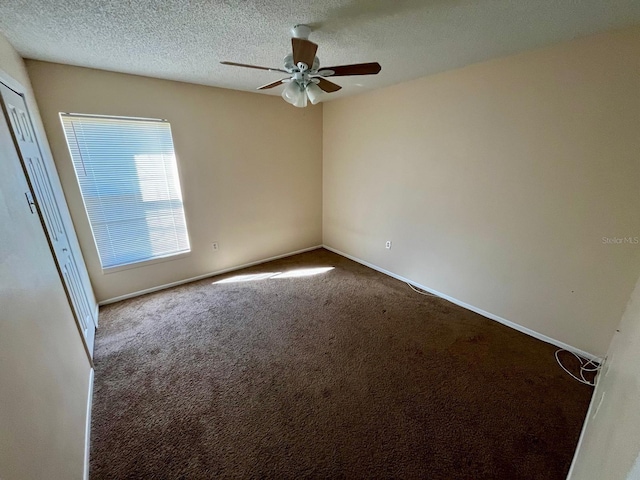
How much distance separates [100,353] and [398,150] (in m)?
3.57

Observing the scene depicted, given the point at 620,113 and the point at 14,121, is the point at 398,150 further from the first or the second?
the point at 14,121

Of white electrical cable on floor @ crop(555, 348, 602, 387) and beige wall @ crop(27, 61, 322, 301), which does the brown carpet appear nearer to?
white electrical cable on floor @ crop(555, 348, 602, 387)

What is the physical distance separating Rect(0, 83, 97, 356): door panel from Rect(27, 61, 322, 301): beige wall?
0.59 m

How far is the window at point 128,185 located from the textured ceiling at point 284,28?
59cm

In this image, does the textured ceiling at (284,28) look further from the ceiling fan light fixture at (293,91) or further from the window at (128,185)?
→ the window at (128,185)

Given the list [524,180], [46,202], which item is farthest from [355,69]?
[46,202]

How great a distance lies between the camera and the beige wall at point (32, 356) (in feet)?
2.92

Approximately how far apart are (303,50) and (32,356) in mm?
1978

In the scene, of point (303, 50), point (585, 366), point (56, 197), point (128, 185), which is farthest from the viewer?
point (128, 185)

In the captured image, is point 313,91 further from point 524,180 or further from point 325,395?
point 325,395

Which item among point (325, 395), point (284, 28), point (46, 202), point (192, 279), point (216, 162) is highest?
point (284, 28)

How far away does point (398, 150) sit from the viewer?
10.3 feet

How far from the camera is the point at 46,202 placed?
6.06ft

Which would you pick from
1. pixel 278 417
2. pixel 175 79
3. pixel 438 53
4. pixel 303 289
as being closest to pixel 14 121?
pixel 175 79
